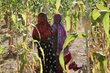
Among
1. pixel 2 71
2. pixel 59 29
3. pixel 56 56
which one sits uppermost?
pixel 59 29

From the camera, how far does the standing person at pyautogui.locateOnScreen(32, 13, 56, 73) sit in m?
3.24

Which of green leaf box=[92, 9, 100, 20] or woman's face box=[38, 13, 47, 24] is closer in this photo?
green leaf box=[92, 9, 100, 20]

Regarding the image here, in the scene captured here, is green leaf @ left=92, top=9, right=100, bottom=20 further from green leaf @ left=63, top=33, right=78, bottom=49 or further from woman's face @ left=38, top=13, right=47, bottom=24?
woman's face @ left=38, top=13, right=47, bottom=24

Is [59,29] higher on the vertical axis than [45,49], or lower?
higher

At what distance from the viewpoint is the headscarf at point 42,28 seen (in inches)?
126

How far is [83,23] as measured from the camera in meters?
1.27

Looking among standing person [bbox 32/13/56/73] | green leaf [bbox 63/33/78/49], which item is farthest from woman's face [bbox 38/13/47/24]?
green leaf [bbox 63/33/78/49]

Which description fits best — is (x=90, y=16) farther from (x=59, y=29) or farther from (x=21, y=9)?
(x=21, y=9)

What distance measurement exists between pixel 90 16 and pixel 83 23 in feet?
0.23

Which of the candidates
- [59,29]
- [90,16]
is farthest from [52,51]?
[90,16]

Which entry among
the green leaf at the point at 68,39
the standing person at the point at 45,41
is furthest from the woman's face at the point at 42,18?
the green leaf at the point at 68,39

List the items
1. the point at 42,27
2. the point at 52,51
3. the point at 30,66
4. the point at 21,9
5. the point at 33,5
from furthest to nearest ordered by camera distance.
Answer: the point at 33,5
the point at 21,9
the point at 52,51
the point at 42,27
the point at 30,66

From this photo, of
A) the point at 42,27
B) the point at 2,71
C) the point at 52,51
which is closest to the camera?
the point at 42,27

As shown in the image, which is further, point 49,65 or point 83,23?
point 49,65
